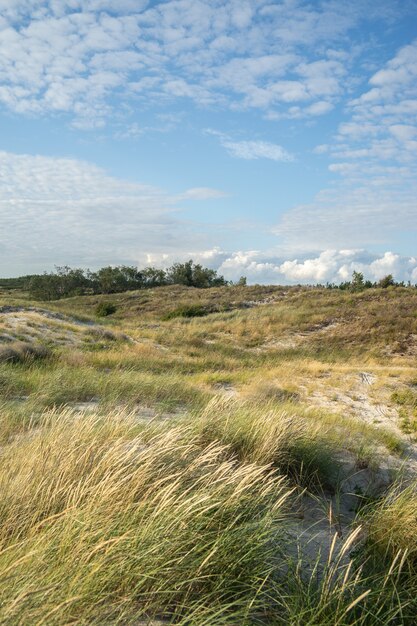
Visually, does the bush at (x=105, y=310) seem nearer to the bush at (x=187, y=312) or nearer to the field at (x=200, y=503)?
the bush at (x=187, y=312)

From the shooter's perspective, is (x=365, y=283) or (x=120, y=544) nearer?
(x=120, y=544)

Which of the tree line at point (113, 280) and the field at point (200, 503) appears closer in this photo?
the field at point (200, 503)

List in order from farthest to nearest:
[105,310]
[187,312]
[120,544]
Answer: [105,310], [187,312], [120,544]

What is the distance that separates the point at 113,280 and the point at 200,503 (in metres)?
67.8

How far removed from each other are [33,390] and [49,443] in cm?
457

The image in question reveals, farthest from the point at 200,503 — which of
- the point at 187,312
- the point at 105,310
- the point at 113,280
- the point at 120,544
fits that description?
the point at 113,280

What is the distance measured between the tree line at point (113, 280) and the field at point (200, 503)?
5766 cm

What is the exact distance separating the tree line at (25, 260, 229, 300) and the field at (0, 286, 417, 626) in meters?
57.7

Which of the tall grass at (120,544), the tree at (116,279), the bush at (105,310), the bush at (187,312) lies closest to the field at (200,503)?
the tall grass at (120,544)

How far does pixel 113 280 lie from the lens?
2697 inches

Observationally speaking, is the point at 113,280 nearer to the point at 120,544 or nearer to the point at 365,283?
the point at 365,283

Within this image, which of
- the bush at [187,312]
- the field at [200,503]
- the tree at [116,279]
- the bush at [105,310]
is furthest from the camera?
the tree at [116,279]

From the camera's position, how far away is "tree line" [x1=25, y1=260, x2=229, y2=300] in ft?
226

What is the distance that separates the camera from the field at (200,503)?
6.95 ft
